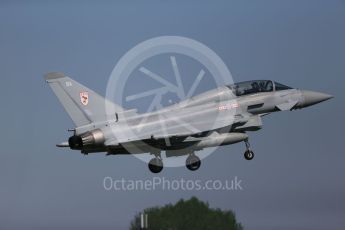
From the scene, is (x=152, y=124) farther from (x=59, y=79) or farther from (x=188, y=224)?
(x=188, y=224)

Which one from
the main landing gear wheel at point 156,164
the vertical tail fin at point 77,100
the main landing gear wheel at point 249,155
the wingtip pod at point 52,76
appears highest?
the wingtip pod at point 52,76

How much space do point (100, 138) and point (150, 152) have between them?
3046 millimetres

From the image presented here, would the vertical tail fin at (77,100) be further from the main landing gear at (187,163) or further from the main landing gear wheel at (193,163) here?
the main landing gear wheel at (193,163)

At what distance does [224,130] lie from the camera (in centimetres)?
6028

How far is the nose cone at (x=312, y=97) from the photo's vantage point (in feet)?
205

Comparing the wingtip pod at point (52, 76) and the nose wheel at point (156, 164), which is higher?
the wingtip pod at point (52, 76)

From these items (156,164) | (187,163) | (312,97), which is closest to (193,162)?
(187,163)

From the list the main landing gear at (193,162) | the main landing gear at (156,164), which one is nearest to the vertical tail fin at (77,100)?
the main landing gear at (156,164)

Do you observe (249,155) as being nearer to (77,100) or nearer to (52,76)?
(77,100)

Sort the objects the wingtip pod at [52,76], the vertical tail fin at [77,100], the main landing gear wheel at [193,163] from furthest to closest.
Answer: the main landing gear wheel at [193,163] < the wingtip pod at [52,76] < the vertical tail fin at [77,100]

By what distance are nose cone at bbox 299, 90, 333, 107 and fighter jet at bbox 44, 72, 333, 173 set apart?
45.3 inches

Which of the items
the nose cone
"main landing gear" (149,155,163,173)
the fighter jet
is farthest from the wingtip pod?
the nose cone

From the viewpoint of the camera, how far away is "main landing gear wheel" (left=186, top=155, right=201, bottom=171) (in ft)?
198

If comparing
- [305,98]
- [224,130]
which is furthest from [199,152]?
[305,98]
